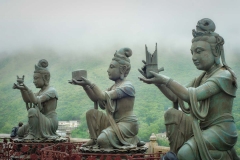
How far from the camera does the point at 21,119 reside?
17219 millimetres

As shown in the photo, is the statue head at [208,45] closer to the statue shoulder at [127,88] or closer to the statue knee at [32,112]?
the statue shoulder at [127,88]

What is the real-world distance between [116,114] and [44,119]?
2.25 metres

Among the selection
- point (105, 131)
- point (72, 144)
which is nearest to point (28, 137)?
point (72, 144)

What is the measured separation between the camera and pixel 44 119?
8.05 meters

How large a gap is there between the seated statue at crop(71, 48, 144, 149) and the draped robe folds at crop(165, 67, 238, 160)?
5.80 feet

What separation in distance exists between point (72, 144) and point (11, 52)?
1326 cm

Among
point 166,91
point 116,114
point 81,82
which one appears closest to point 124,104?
point 116,114

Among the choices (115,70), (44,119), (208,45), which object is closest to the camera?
(208,45)

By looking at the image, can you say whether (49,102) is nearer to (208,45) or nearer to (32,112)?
(32,112)

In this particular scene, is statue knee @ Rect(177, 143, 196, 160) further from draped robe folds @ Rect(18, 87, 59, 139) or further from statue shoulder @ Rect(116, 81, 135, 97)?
draped robe folds @ Rect(18, 87, 59, 139)

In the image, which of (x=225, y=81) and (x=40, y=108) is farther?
(x=40, y=108)

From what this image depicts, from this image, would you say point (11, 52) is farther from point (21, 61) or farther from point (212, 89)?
point (212, 89)

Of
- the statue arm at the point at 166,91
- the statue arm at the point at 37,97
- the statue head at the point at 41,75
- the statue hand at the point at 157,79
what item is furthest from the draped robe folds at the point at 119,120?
the statue head at the point at 41,75

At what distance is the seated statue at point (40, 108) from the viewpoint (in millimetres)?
7930
